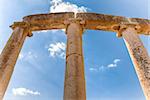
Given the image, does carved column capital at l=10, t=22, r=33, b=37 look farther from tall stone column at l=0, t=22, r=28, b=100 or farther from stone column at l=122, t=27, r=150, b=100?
stone column at l=122, t=27, r=150, b=100

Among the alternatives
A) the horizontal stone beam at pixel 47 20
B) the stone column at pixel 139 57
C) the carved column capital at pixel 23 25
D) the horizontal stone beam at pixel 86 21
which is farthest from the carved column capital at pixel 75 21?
the stone column at pixel 139 57

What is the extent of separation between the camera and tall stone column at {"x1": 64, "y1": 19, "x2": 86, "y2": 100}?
32.5ft

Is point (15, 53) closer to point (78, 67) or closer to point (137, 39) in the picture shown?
point (78, 67)

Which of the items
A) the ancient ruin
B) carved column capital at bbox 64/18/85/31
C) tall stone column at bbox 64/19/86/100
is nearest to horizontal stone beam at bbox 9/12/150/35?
the ancient ruin

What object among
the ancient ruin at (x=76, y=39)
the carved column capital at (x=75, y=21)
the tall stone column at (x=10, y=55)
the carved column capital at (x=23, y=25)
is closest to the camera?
the ancient ruin at (x=76, y=39)

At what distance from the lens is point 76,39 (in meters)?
13.2

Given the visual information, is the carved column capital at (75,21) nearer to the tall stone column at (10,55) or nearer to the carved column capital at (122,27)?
the carved column capital at (122,27)

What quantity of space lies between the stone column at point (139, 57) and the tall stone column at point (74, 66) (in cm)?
369

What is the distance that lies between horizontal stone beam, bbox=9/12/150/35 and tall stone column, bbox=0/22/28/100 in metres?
0.90

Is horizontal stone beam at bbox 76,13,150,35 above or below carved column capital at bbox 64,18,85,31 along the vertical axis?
above

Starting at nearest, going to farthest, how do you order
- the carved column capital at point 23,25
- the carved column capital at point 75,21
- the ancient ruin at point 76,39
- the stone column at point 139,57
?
the ancient ruin at point 76,39 → the stone column at point 139,57 → the carved column capital at point 75,21 → the carved column capital at point 23,25

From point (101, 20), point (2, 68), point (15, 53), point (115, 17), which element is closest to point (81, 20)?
point (101, 20)

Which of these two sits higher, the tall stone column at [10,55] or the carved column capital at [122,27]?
the carved column capital at [122,27]

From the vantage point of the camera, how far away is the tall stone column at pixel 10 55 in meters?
11.9
